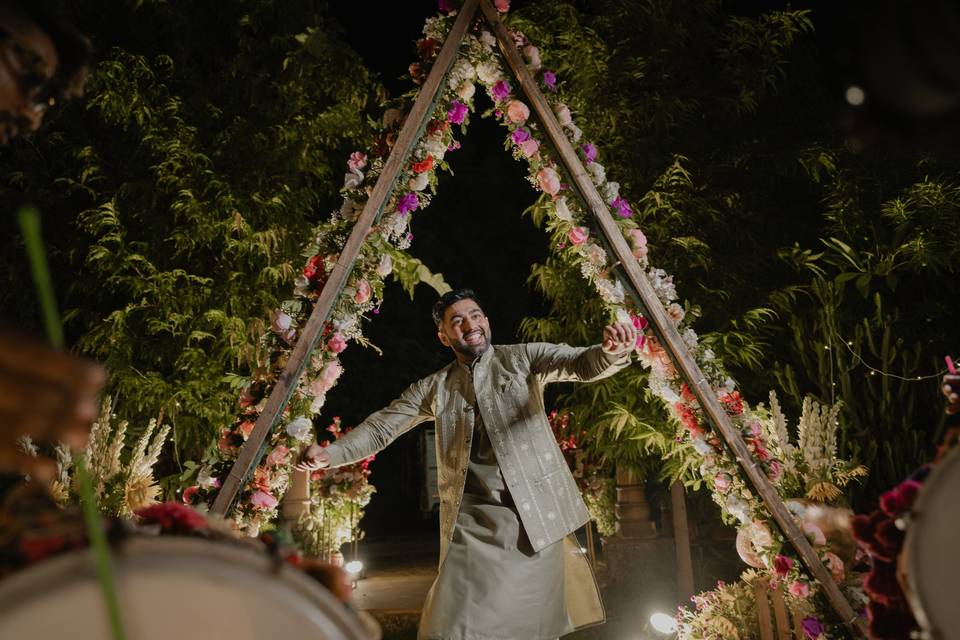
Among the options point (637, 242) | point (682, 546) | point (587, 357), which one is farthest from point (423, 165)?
point (682, 546)

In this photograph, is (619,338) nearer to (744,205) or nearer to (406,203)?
(406,203)

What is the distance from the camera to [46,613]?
100 cm

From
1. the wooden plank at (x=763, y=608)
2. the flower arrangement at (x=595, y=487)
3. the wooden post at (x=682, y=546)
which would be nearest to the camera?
the wooden plank at (x=763, y=608)

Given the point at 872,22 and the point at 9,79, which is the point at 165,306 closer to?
the point at 9,79

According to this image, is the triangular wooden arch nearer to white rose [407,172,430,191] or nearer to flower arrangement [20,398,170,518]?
white rose [407,172,430,191]

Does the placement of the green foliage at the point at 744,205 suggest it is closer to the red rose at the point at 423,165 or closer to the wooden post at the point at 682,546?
the wooden post at the point at 682,546

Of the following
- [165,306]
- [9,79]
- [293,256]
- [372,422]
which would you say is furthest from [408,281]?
[9,79]

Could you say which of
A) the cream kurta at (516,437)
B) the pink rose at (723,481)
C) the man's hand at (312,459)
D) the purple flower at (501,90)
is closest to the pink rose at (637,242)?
the cream kurta at (516,437)

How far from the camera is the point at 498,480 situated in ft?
11.1

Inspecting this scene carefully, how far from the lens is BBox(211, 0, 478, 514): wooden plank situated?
302cm

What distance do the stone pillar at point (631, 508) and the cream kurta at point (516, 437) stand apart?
407cm

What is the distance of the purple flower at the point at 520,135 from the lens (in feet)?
11.9

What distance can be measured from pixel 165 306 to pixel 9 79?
4.48m

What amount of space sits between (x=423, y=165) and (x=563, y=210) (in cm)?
79
